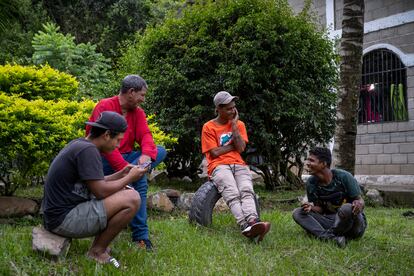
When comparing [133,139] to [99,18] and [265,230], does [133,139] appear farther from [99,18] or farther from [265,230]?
[99,18]

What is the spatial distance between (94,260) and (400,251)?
10.3 feet

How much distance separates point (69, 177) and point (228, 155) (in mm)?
2285

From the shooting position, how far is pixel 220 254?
14.5ft

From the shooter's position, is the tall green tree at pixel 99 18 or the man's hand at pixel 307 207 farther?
the tall green tree at pixel 99 18

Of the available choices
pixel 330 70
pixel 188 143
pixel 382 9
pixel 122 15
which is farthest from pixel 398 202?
pixel 122 15

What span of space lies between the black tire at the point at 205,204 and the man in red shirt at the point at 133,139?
97cm

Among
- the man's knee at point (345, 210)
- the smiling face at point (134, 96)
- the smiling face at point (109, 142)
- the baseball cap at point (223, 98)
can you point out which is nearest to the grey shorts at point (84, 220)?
the smiling face at point (109, 142)

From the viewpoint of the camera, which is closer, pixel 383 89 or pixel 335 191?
pixel 335 191

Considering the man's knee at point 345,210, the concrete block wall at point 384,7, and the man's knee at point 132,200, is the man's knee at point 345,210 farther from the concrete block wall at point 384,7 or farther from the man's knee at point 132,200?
the concrete block wall at point 384,7

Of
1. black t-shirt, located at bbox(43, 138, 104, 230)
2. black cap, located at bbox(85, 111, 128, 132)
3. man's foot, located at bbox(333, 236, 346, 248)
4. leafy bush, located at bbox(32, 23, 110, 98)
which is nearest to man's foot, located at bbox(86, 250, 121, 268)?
black t-shirt, located at bbox(43, 138, 104, 230)

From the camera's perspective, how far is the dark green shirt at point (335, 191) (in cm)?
511

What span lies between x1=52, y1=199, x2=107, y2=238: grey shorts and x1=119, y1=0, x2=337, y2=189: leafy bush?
4725 millimetres

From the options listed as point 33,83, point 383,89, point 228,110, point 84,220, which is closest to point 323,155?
point 228,110

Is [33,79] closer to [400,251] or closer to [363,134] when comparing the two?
[400,251]
